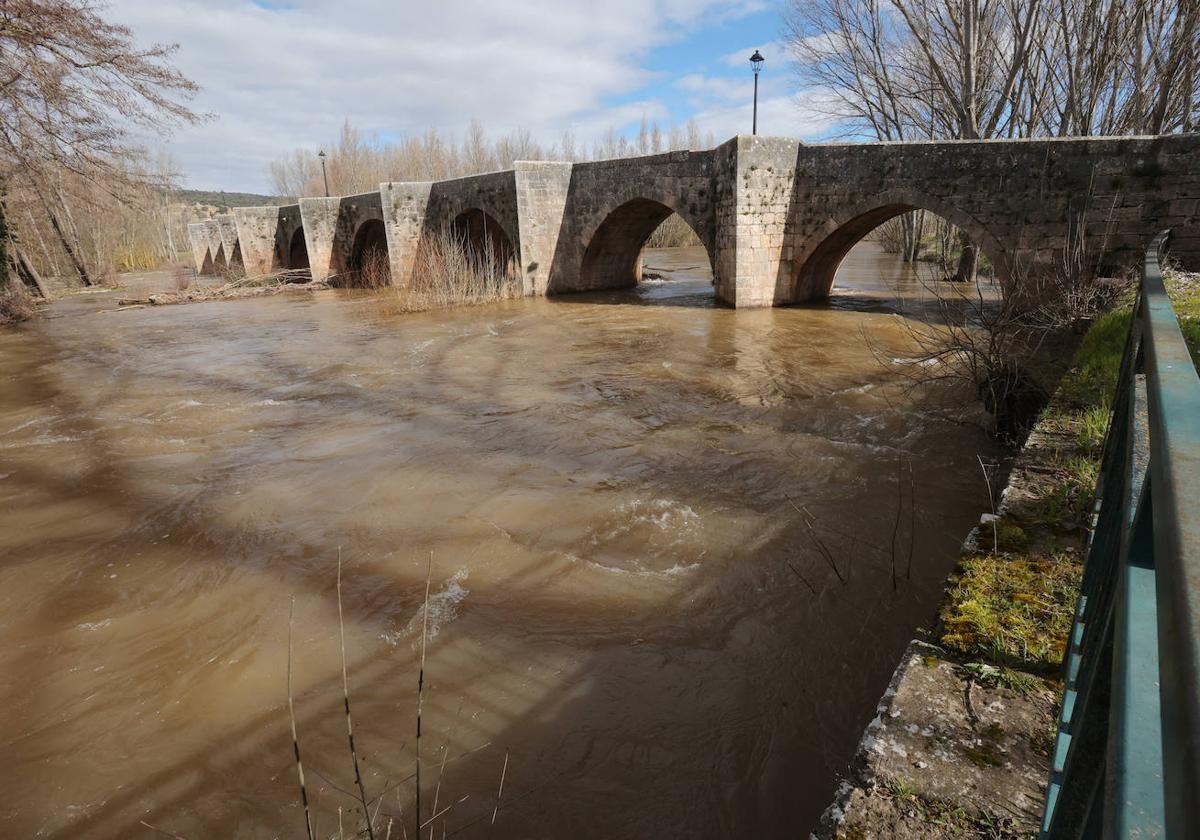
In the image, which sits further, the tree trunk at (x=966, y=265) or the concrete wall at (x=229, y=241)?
the concrete wall at (x=229, y=241)

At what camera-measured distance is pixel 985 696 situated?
71.2 inches

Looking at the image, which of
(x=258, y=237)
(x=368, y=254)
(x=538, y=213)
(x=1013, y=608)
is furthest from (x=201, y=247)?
(x=1013, y=608)

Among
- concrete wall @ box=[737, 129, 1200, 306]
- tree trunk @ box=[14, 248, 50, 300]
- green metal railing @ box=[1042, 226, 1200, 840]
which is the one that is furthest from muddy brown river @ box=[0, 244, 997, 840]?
tree trunk @ box=[14, 248, 50, 300]

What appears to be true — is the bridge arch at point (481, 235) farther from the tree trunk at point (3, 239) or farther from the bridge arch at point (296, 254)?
the tree trunk at point (3, 239)

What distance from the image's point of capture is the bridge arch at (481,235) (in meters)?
18.7

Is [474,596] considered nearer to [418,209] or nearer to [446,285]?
[446,285]

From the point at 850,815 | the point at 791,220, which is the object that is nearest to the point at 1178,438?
the point at 850,815

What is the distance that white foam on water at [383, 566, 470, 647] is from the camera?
370cm

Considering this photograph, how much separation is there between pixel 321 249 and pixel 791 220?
56.2 ft

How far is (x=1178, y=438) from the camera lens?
731 millimetres

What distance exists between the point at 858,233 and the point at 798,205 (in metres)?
1.64

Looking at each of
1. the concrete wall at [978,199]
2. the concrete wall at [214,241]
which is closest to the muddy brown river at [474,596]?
the concrete wall at [978,199]

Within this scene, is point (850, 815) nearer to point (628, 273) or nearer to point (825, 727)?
point (825, 727)

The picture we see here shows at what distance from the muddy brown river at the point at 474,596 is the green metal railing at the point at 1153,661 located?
2.06 metres
